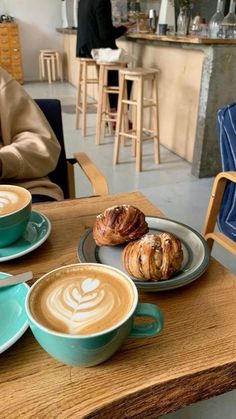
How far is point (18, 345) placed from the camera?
535 millimetres

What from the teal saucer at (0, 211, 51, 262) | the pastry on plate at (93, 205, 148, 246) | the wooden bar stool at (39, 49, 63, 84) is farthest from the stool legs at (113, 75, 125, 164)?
the wooden bar stool at (39, 49, 63, 84)

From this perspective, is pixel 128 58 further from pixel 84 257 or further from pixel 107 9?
pixel 84 257

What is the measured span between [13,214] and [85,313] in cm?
29

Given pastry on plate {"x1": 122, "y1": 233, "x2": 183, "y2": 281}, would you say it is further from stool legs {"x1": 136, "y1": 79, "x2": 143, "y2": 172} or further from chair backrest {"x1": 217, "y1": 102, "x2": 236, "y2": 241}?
stool legs {"x1": 136, "y1": 79, "x2": 143, "y2": 172}

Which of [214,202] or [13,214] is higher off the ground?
[13,214]

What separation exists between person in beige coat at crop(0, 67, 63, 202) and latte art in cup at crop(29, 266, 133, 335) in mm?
810

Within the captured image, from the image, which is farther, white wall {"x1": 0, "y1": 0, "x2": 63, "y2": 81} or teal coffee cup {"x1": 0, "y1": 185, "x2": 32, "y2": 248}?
white wall {"x1": 0, "y1": 0, "x2": 63, "y2": 81}

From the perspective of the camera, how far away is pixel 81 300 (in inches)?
20.0

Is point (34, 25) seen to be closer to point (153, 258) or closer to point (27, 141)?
point (27, 141)

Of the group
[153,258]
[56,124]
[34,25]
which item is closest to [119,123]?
[56,124]

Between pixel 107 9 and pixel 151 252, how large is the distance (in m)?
3.70

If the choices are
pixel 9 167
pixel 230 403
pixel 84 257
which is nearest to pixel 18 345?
pixel 84 257

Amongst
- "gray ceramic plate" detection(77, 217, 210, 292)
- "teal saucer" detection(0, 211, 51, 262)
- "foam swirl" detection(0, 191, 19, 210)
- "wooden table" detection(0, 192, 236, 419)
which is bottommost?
"wooden table" detection(0, 192, 236, 419)

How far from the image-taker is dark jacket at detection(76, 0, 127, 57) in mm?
3697
